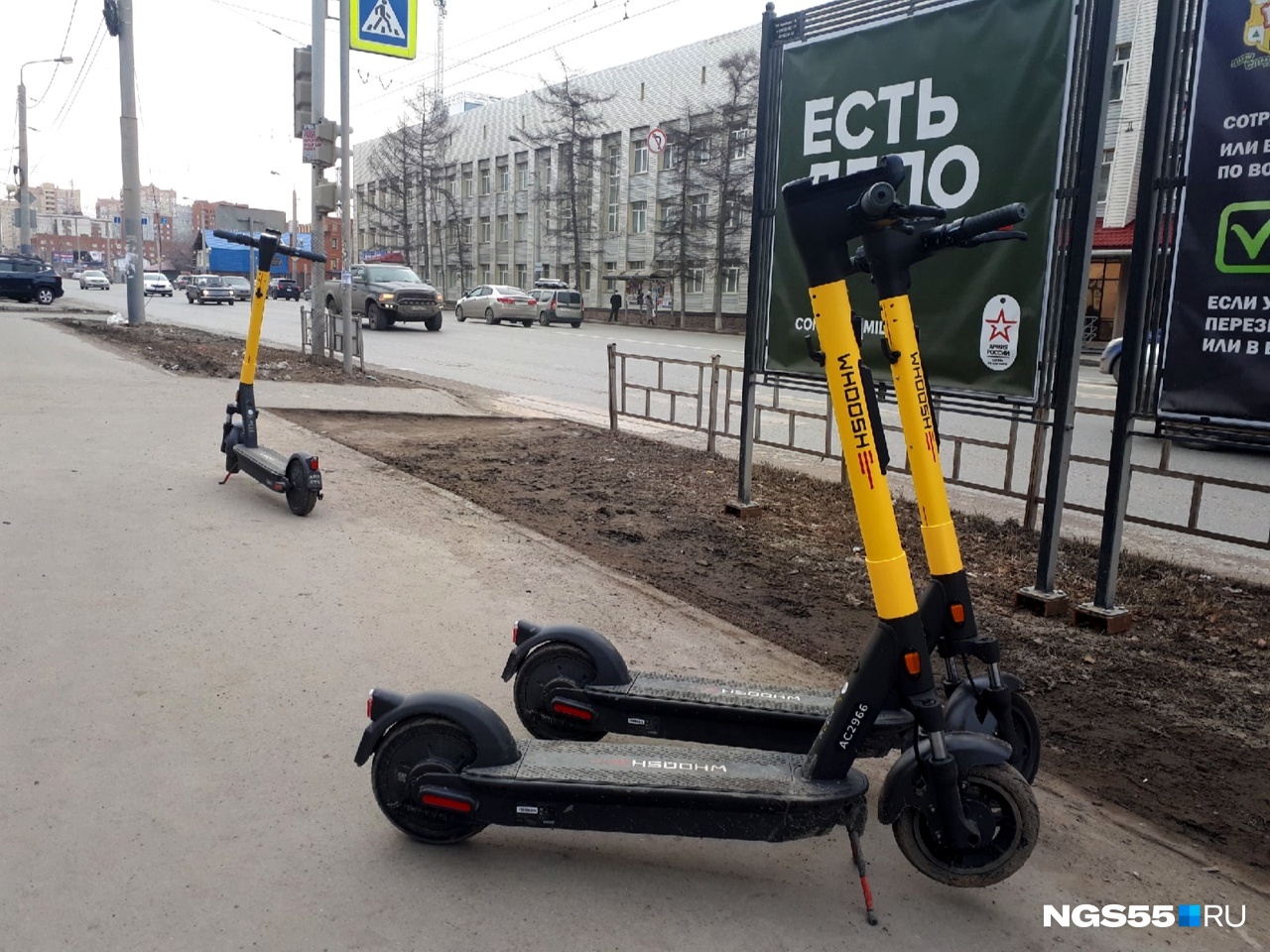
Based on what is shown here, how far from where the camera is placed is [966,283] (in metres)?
5.45

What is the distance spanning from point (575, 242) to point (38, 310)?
31.8m

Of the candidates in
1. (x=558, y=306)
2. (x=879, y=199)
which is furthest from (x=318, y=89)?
(x=558, y=306)

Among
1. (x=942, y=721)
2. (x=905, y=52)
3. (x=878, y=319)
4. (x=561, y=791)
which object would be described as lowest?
(x=561, y=791)

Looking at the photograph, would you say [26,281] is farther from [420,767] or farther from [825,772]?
[825,772]

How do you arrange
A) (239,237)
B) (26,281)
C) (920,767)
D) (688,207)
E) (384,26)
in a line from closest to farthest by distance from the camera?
1. (920,767)
2. (239,237)
3. (384,26)
4. (26,281)
5. (688,207)

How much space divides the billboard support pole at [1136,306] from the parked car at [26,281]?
39.6m

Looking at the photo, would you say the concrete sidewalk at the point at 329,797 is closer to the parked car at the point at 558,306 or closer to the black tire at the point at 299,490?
the black tire at the point at 299,490

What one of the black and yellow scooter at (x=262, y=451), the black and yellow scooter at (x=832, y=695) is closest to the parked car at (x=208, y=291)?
the black and yellow scooter at (x=262, y=451)

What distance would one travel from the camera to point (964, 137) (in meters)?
5.34

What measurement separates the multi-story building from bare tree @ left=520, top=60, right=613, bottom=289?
0.18 m

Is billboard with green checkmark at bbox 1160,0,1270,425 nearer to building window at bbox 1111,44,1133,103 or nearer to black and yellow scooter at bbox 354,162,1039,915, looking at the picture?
black and yellow scooter at bbox 354,162,1039,915

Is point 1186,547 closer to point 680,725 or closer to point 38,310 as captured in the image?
point 680,725

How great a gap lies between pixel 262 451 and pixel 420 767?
189 inches

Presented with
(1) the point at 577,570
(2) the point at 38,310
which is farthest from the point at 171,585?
(2) the point at 38,310
